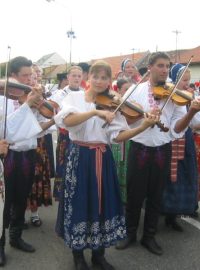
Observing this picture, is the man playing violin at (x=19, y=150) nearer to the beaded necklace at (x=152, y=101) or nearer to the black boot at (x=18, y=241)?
the black boot at (x=18, y=241)

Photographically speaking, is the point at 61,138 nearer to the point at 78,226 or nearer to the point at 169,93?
the point at 169,93

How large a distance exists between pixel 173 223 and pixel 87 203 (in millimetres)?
1546

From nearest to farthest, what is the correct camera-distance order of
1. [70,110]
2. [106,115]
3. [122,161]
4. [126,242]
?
1. [106,115]
2. [70,110]
3. [126,242]
4. [122,161]

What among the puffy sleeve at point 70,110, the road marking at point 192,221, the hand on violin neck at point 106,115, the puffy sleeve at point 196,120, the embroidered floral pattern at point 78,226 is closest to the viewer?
the hand on violin neck at point 106,115

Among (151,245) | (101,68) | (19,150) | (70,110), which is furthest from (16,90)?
(151,245)

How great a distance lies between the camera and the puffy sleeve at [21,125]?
9.84ft

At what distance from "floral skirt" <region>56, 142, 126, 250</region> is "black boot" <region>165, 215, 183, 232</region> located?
123 centimetres

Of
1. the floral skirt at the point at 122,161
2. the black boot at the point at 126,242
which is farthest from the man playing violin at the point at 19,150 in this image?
the floral skirt at the point at 122,161

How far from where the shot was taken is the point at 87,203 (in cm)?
295

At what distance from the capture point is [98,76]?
9.52 feet

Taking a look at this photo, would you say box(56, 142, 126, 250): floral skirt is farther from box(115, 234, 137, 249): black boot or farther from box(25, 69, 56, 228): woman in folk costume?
box(25, 69, 56, 228): woman in folk costume

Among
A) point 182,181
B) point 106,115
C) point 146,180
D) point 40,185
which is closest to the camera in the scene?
point 106,115

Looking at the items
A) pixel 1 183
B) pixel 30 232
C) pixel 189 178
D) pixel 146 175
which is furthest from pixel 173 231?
pixel 1 183

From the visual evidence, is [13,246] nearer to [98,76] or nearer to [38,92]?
[38,92]
